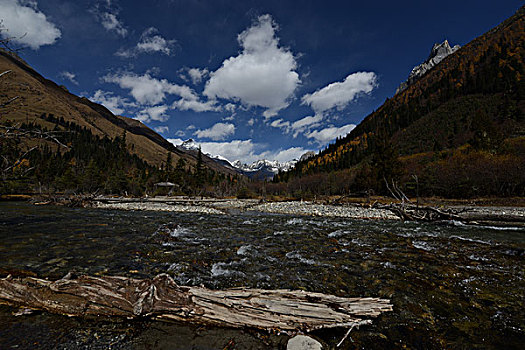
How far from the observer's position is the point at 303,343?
105 inches

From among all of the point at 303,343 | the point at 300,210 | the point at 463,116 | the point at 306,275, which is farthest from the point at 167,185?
the point at 463,116

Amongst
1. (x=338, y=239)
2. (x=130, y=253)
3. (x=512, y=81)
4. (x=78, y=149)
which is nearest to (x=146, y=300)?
(x=130, y=253)

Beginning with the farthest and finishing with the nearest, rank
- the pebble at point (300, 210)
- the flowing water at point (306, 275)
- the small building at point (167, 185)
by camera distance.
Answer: the small building at point (167, 185) → the pebble at point (300, 210) → the flowing water at point (306, 275)

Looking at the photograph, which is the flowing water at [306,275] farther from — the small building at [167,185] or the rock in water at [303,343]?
the small building at [167,185]

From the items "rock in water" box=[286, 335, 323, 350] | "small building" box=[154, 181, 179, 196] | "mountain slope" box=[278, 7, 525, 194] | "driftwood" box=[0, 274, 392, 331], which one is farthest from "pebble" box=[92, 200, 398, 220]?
"mountain slope" box=[278, 7, 525, 194]

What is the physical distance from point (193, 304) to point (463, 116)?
336 ft

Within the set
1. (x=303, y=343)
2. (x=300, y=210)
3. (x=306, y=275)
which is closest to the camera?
(x=303, y=343)

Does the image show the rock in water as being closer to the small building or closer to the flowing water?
the flowing water

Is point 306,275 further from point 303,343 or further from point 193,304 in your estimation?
point 193,304

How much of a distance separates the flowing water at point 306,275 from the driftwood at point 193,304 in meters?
0.14

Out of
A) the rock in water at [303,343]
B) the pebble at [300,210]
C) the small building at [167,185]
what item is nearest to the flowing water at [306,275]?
the rock in water at [303,343]

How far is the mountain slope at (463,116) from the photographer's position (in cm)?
4319

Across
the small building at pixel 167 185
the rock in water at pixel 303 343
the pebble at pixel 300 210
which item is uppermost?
the small building at pixel 167 185

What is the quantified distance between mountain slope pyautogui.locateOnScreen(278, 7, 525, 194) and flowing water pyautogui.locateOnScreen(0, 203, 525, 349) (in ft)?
120
